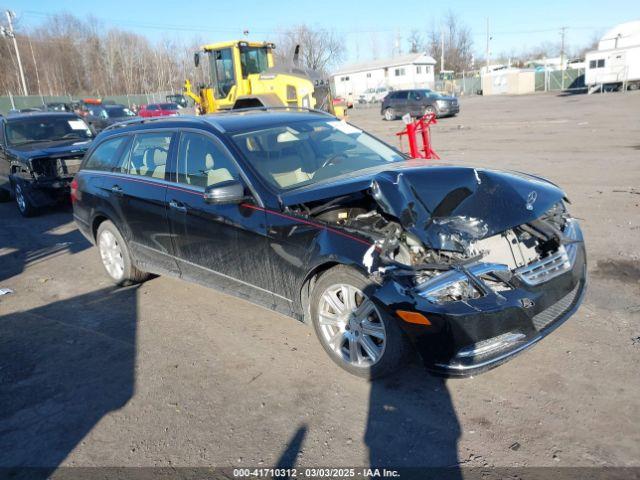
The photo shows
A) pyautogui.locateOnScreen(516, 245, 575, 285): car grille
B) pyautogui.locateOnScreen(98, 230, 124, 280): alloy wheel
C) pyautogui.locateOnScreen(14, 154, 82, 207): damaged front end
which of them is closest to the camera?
pyautogui.locateOnScreen(516, 245, 575, 285): car grille

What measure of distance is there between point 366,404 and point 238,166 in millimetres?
2092

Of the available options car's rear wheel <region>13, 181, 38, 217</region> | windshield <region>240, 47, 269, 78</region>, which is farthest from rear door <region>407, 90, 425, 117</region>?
car's rear wheel <region>13, 181, 38, 217</region>

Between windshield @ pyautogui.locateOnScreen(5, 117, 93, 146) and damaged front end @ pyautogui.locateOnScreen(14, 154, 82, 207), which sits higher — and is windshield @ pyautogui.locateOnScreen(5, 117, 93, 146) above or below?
above

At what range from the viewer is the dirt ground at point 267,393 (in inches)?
117

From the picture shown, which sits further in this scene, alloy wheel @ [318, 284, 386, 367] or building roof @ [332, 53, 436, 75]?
building roof @ [332, 53, 436, 75]

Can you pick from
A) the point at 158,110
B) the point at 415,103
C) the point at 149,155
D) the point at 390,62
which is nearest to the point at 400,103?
the point at 415,103

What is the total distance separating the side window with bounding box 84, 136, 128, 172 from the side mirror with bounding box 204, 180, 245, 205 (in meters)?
2.25

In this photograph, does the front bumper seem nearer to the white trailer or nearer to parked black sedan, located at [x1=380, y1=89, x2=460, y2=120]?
parked black sedan, located at [x1=380, y1=89, x2=460, y2=120]

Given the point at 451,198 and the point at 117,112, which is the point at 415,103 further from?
the point at 451,198

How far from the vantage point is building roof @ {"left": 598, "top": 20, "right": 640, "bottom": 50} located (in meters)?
45.3

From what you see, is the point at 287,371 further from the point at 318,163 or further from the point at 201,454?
Answer: the point at 318,163

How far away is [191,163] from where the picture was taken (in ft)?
15.3

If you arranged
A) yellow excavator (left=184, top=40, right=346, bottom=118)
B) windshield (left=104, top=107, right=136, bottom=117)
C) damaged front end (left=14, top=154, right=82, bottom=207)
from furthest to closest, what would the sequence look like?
1. windshield (left=104, top=107, right=136, bottom=117)
2. yellow excavator (left=184, top=40, right=346, bottom=118)
3. damaged front end (left=14, top=154, right=82, bottom=207)

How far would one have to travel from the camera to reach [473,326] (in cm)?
305
